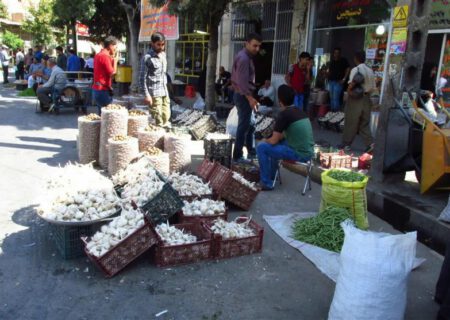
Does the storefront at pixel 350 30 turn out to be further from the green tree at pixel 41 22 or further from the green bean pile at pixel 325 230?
the green tree at pixel 41 22

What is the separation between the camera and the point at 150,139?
6.44m

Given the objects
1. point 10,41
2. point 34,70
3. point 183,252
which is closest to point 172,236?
point 183,252

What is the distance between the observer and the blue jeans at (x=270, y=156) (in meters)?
5.67

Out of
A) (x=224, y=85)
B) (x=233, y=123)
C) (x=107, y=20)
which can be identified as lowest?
(x=233, y=123)

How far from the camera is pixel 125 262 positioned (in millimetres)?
3570

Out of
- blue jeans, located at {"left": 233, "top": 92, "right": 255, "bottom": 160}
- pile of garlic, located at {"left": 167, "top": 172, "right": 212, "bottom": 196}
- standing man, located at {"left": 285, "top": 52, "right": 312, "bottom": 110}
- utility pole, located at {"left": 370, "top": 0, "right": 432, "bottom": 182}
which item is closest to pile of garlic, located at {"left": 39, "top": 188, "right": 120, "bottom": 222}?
pile of garlic, located at {"left": 167, "top": 172, "right": 212, "bottom": 196}

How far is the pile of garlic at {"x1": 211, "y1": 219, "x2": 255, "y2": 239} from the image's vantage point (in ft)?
13.1

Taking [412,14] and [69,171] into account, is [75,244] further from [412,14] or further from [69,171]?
[412,14]

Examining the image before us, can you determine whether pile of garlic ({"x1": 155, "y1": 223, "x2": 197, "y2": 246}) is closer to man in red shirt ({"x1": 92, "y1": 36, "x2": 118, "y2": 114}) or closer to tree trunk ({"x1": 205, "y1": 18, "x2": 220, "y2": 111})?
man in red shirt ({"x1": 92, "y1": 36, "x2": 118, "y2": 114})

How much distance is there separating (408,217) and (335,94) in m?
7.15

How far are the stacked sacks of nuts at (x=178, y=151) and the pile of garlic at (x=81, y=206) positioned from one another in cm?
200

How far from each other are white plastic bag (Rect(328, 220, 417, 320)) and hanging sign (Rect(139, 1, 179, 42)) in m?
9.88

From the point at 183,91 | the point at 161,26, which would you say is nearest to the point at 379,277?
the point at 161,26

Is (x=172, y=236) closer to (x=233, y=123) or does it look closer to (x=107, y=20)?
(x=233, y=123)
